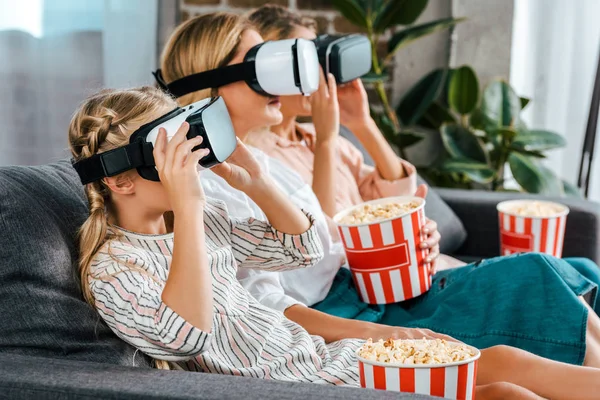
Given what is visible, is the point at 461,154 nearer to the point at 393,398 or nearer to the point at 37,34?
the point at 37,34

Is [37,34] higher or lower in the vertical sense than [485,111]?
higher

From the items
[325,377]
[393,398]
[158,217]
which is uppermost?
[158,217]

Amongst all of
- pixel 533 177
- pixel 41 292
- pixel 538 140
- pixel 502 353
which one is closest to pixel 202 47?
pixel 41 292

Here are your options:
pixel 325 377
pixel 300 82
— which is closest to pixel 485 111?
pixel 300 82

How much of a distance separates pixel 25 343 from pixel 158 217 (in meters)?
0.31

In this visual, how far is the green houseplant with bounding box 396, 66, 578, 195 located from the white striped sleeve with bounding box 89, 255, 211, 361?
1810 millimetres

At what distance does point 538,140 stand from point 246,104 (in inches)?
62.3

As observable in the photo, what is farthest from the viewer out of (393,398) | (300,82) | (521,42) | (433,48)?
(521,42)

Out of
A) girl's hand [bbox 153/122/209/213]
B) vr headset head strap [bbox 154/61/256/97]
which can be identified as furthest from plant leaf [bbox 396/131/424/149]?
girl's hand [bbox 153/122/209/213]

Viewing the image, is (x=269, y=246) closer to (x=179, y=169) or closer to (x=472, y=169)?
(x=179, y=169)

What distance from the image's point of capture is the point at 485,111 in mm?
2938

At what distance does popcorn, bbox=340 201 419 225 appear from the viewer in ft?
5.31

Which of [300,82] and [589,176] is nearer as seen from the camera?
[300,82]

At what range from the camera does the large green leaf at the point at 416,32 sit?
2896 millimetres
